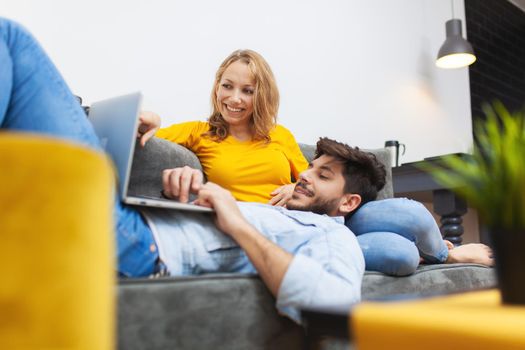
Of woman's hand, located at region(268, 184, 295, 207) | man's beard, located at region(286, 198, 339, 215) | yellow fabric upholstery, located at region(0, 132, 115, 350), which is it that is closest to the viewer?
yellow fabric upholstery, located at region(0, 132, 115, 350)

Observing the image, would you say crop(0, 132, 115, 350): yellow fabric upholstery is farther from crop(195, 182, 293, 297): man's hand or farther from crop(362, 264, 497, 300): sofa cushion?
crop(362, 264, 497, 300): sofa cushion

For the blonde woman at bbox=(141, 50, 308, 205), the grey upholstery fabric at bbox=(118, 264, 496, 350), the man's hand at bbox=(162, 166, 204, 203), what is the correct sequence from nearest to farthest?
the grey upholstery fabric at bbox=(118, 264, 496, 350) < the man's hand at bbox=(162, 166, 204, 203) < the blonde woman at bbox=(141, 50, 308, 205)

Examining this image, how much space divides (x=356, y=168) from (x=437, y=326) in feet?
3.35

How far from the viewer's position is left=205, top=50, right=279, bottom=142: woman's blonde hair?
1.82 m

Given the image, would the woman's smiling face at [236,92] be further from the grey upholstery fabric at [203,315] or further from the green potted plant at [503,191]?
the green potted plant at [503,191]

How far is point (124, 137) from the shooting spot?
3.25 ft

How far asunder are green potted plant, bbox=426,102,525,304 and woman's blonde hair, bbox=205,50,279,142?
1240 mm

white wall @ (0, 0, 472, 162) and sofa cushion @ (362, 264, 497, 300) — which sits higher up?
white wall @ (0, 0, 472, 162)

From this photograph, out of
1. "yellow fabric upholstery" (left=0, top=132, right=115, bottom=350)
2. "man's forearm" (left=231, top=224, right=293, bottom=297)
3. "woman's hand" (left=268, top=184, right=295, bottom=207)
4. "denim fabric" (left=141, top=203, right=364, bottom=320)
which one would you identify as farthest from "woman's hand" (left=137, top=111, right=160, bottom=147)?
"yellow fabric upholstery" (left=0, top=132, right=115, bottom=350)

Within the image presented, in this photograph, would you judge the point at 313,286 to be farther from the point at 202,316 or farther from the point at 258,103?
the point at 258,103

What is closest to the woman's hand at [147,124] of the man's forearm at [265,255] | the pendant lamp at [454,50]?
the man's forearm at [265,255]

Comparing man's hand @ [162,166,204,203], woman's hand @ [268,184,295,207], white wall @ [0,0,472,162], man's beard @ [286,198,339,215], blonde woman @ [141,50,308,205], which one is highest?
white wall @ [0,0,472,162]

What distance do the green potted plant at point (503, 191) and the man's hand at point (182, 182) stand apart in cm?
64

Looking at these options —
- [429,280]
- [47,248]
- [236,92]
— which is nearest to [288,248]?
[429,280]
